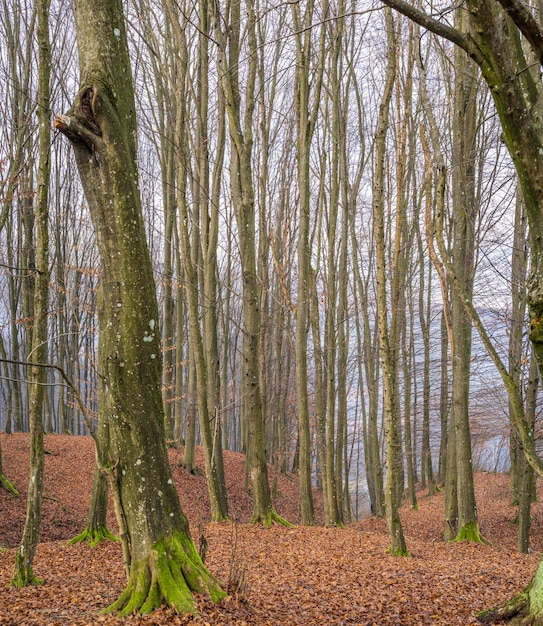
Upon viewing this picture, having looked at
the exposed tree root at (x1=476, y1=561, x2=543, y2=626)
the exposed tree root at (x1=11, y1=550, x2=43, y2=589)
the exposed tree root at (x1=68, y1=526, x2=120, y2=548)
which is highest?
the exposed tree root at (x1=476, y1=561, x2=543, y2=626)

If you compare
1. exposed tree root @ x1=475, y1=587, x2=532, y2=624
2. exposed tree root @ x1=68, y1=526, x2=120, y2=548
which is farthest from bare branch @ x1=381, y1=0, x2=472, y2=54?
exposed tree root @ x1=68, y1=526, x2=120, y2=548

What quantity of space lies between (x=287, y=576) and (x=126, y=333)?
3.36 meters

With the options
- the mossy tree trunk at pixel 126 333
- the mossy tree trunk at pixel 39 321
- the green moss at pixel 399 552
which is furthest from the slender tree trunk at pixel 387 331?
the mossy tree trunk at pixel 39 321

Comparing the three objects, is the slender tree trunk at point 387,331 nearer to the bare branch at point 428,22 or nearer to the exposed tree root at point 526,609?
the exposed tree root at point 526,609

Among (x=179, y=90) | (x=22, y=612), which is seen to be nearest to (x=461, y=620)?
(x=22, y=612)

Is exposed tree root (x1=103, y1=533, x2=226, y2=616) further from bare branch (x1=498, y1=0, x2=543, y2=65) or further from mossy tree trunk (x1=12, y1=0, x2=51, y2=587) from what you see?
bare branch (x1=498, y1=0, x2=543, y2=65)

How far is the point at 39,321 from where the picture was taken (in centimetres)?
556

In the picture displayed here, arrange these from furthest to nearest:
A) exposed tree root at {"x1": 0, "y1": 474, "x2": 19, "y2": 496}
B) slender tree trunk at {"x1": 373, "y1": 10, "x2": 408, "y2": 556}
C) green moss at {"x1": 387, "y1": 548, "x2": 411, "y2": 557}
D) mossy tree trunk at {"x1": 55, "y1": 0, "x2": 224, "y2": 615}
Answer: exposed tree root at {"x1": 0, "y1": 474, "x2": 19, "y2": 496}, green moss at {"x1": 387, "y1": 548, "x2": 411, "y2": 557}, slender tree trunk at {"x1": 373, "y1": 10, "x2": 408, "y2": 556}, mossy tree trunk at {"x1": 55, "y1": 0, "x2": 224, "y2": 615}

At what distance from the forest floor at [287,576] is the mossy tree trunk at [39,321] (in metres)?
0.47

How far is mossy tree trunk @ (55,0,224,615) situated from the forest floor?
0.25 m

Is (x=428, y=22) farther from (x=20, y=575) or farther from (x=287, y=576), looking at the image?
(x=20, y=575)

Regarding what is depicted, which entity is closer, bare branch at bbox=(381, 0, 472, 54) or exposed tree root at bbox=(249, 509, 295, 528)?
bare branch at bbox=(381, 0, 472, 54)

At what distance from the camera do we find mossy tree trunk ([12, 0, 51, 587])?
521 cm

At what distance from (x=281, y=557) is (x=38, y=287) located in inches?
173
